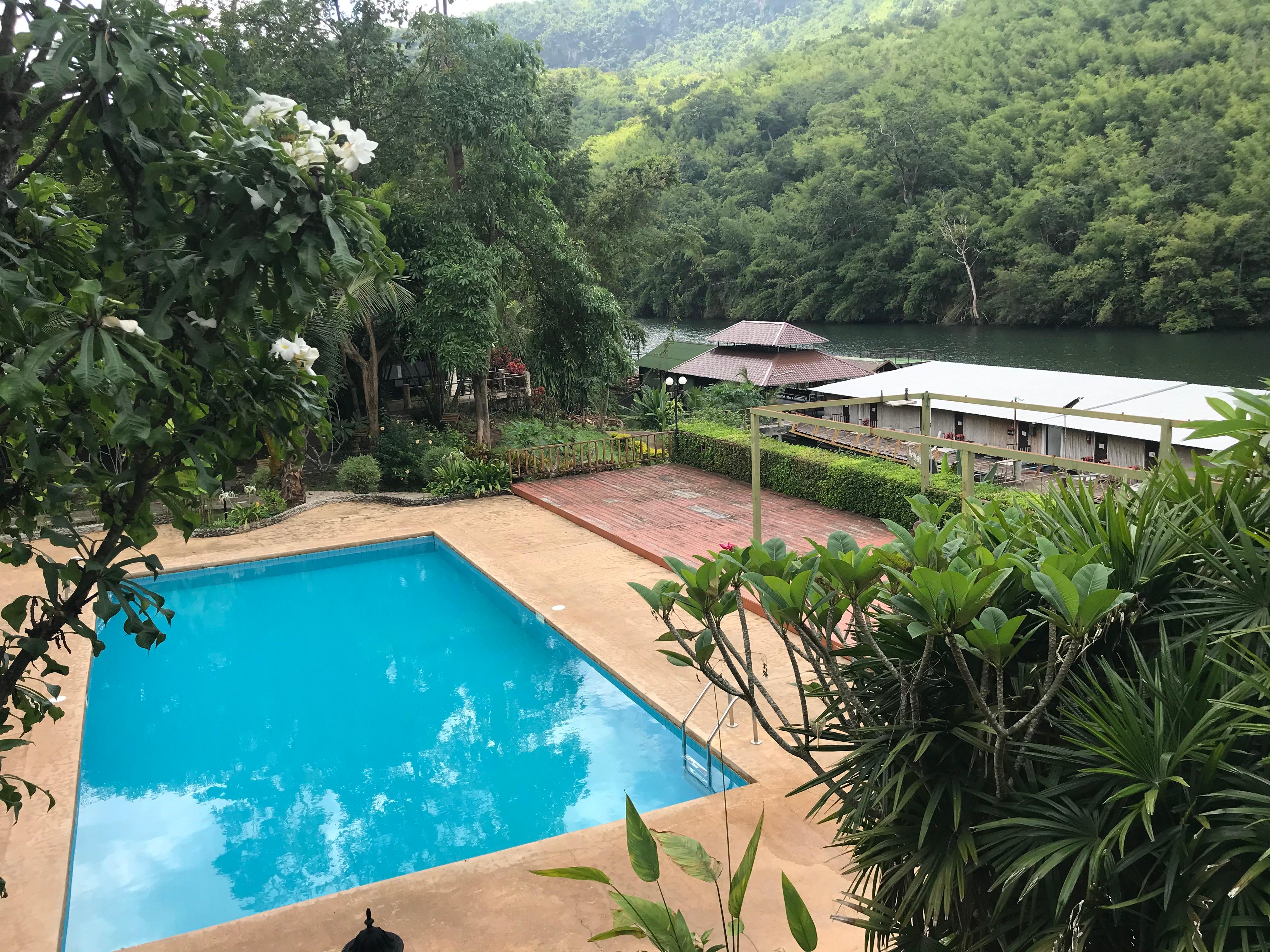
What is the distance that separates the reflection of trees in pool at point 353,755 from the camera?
6.14 metres

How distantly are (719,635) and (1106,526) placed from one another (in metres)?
1.19

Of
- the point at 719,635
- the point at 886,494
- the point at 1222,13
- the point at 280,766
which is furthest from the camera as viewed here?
the point at 1222,13

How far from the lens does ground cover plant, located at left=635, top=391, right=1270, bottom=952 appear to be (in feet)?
7.09

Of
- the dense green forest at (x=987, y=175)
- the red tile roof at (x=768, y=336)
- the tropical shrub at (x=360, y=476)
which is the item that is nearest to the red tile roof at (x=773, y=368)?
the red tile roof at (x=768, y=336)

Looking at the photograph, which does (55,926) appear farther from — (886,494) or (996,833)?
(886,494)

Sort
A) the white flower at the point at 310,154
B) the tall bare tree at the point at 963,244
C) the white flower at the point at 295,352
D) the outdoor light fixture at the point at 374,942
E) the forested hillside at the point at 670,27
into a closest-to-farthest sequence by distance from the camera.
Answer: the white flower at the point at 310,154, the white flower at the point at 295,352, the outdoor light fixture at the point at 374,942, the tall bare tree at the point at 963,244, the forested hillside at the point at 670,27

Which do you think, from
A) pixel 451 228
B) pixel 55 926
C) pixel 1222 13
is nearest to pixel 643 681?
pixel 55 926

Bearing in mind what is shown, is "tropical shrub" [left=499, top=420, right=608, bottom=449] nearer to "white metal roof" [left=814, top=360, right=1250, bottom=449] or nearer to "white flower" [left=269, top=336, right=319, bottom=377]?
"white metal roof" [left=814, top=360, right=1250, bottom=449]

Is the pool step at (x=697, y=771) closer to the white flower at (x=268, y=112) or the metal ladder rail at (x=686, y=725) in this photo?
the metal ladder rail at (x=686, y=725)

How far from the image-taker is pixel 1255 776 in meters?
2.04

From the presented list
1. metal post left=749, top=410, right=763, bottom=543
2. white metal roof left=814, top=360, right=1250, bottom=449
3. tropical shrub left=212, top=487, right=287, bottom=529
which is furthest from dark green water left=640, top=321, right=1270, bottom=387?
metal post left=749, top=410, right=763, bottom=543

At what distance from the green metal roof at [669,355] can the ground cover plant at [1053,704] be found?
22.2 metres

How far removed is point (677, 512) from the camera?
42.7 ft

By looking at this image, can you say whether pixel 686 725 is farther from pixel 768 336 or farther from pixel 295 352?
pixel 768 336
